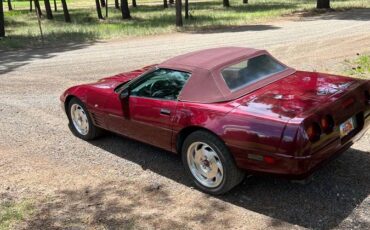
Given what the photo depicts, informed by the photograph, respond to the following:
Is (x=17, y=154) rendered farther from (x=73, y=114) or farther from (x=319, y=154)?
(x=319, y=154)

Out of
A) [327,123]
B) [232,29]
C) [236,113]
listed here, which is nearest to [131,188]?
[236,113]

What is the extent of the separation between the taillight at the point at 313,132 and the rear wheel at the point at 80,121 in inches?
129

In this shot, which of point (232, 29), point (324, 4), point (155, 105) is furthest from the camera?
point (324, 4)

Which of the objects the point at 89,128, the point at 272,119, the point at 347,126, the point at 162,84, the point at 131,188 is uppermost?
the point at 162,84

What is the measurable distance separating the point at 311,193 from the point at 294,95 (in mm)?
1014

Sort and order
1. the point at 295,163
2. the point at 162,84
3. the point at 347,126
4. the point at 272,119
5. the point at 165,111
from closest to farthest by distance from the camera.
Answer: the point at 295,163 < the point at 272,119 < the point at 347,126 < the point at 165,111 < the point at 162,84

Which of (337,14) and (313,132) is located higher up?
(313,132)

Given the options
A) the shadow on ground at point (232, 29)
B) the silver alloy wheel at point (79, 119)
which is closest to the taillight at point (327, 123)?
the silver alloy wheel at point (79, 119)

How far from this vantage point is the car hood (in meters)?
4.04

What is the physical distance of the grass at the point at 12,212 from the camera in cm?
423

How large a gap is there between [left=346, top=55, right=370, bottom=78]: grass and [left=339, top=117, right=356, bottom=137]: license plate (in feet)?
16.1

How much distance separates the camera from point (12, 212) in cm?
443

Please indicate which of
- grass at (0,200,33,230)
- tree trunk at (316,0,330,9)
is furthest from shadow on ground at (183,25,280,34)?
grass at (0,200,33,230)

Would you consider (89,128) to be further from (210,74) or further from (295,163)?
(295,163)
